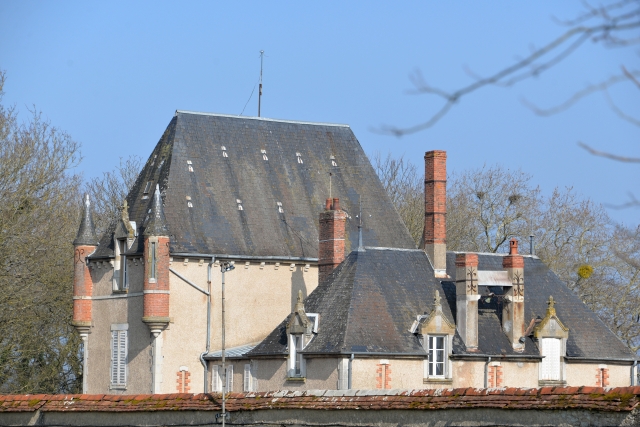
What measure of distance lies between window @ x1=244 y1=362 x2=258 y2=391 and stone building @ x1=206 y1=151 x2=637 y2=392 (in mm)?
29

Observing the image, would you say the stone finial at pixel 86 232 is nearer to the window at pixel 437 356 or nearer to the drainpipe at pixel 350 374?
the drainpipe at pixel 350 374

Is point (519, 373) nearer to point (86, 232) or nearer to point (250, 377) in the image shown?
point (250, 377)

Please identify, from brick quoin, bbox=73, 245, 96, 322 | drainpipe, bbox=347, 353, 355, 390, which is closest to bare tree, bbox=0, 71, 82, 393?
brick quoin, bbox=73, 245, 96, 322

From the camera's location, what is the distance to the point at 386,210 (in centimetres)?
3834

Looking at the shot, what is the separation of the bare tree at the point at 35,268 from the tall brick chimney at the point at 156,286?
4397 mm

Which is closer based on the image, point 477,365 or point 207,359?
point 477,365

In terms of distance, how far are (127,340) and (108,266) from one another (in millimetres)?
2292

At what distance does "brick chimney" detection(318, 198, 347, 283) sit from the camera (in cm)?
3347

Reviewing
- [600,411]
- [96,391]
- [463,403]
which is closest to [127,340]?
[96,391]

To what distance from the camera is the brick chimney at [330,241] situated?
110ft

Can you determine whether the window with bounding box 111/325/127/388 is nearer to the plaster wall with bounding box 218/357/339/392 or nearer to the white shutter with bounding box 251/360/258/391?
the plaster wall with bounding box 218/357/339/392

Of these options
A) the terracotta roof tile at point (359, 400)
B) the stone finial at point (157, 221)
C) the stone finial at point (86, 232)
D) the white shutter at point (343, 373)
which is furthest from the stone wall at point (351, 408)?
the stone finial at point (86, 232)

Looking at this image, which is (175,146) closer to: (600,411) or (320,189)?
(320,189)

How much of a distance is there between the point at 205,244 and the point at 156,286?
239cm
